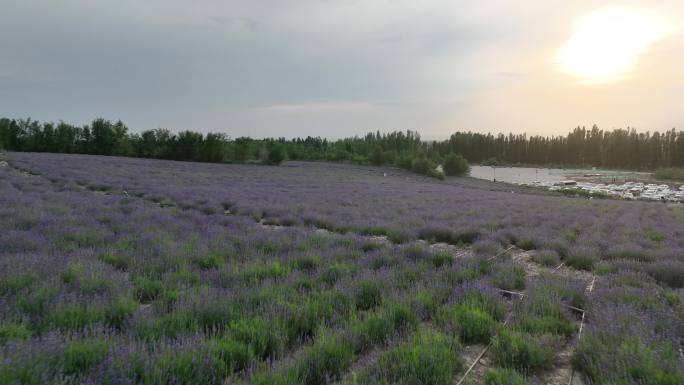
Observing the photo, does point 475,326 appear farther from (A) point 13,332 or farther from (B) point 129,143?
(B) point 129,143

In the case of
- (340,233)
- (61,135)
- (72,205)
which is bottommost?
(340,233)

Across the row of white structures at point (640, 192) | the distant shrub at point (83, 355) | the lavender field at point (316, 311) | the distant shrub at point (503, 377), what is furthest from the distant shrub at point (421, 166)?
the distant shrub at point (83, 355)

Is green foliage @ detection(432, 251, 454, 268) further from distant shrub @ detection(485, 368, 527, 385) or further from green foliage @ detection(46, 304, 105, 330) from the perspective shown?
green foliage @ detection(46, 304, 105, 330)

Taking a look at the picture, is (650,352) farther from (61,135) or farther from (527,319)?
(61,135)

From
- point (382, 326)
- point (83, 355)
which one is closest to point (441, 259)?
point (382, 326)

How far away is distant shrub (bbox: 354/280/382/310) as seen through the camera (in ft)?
13.8

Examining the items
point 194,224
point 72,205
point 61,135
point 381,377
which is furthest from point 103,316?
point 61,135

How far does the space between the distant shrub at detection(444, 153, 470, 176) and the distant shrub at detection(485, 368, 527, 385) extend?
9069 centimetres

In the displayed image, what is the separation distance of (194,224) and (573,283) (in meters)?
7.98

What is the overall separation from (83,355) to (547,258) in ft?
23.5

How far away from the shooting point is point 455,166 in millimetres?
89125

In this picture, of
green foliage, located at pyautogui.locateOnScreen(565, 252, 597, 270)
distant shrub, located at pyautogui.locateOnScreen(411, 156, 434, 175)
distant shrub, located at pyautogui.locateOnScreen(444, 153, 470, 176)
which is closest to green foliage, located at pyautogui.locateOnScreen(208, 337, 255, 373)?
green foliage, located at pyautogui.locateOnScreen(565, 252, 597, 270)

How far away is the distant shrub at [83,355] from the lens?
2.52 metres

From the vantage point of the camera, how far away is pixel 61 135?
225 feet
